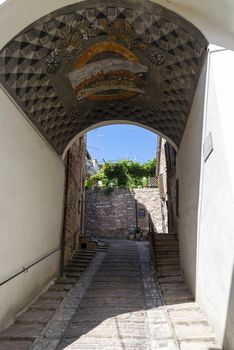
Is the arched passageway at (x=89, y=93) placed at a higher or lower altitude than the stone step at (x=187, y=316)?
higher

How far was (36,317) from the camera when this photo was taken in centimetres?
354

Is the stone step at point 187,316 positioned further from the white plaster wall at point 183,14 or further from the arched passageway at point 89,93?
the white plaster wall at point 183,14

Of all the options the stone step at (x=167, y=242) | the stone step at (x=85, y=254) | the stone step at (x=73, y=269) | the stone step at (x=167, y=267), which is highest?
the stone step at (x=167, y=242)

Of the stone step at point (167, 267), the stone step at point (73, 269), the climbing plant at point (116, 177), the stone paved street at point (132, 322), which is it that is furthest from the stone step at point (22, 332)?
the climbing plant at point (116, 177)

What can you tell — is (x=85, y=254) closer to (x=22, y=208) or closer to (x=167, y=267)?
(x=167, y=267)

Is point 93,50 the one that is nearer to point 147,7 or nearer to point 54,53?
point 54,53

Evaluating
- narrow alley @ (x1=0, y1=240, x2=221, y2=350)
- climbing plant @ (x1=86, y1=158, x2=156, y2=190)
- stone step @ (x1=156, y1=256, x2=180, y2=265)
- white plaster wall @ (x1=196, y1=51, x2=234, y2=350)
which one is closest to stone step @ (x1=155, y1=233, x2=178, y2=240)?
stone step @ (x1=156, y1=256, x2=180, y2=265)

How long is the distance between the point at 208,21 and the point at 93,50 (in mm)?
1506

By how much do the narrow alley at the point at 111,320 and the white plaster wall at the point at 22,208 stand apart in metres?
0.32

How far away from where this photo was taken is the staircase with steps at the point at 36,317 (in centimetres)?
284

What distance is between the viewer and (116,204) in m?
14.9

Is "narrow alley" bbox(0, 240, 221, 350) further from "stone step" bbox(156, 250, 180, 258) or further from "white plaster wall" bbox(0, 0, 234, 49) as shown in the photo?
"white plaster wall" bbox(0, 0, 234, 49)

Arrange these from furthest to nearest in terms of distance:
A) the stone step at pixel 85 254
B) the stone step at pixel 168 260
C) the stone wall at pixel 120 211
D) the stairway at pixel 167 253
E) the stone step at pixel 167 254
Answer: the stone wall at pixel 120 211, the stone step at pixel 85 254, the stone step at pixel 167 254, the stone step at pixel 168 260, the stairway at pixel 167 253

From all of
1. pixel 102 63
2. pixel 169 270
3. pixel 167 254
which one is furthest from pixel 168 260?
pixel 102 63
